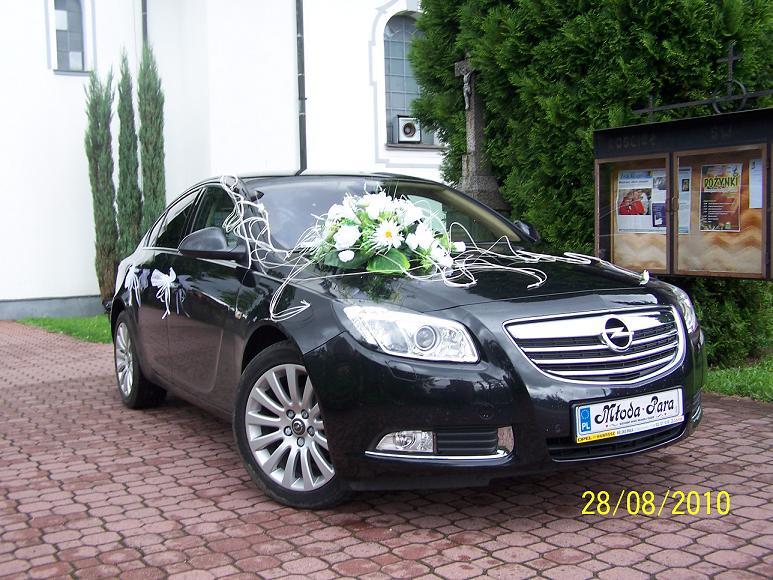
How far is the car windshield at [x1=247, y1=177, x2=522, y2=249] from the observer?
4648 mm

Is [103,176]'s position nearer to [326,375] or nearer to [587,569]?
[326,375]

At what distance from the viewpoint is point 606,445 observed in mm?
3600

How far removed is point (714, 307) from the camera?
6.68 metres

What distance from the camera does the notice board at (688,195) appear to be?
575cm

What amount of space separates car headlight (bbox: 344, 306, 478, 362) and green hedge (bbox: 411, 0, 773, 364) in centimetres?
299

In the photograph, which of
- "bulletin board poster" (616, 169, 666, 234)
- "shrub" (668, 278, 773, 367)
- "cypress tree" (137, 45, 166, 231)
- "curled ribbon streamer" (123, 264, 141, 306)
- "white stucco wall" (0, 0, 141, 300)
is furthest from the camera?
"cypress tree" (137, 45, 166, 231)

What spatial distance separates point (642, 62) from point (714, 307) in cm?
197

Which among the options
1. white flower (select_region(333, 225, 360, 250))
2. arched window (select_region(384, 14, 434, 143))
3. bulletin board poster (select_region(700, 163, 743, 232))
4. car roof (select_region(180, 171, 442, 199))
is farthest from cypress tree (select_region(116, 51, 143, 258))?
white flower (select_region(333, 225, 360, 250))

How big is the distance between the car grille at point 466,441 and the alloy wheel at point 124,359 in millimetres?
3340

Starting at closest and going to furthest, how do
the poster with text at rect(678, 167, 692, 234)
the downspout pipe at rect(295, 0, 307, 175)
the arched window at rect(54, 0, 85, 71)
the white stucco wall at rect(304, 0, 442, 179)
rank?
the poster with text at rect(678, 167, 692, 234)
the arched window at rect(54, 0, 85, 71)
the downspout pipe at rect(295, 0, 307, 175)
the white stucco wall at rect(304, 0, 442, 179)

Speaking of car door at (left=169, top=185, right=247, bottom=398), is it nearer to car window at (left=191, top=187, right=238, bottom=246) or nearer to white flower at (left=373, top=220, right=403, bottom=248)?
car window at (left=191, top=187, right=238, bottom=246)

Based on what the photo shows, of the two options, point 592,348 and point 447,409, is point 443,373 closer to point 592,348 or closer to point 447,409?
point 447,409

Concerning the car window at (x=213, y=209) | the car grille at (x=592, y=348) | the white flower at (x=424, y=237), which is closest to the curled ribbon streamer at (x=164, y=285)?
the car window at (x=213, y=209)

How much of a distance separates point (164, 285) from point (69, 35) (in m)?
9.75
